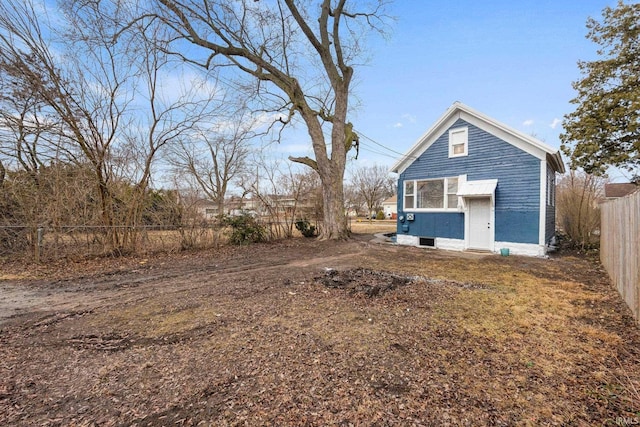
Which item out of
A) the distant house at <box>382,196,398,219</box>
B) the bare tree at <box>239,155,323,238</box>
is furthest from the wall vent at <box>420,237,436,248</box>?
the distant house at <box>382,196,398,219</box>

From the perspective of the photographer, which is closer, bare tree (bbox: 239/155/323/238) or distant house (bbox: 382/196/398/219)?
bare tree (bbox: 239/155/323/238)

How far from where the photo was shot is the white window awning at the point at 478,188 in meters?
9.62

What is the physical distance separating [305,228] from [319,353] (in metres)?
11.1

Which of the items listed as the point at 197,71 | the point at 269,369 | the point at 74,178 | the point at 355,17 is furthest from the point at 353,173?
the point at 269,369

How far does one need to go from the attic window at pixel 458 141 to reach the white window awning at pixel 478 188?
1192 millimetres

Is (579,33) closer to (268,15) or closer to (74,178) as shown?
(268,15)

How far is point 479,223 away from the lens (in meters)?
10.3

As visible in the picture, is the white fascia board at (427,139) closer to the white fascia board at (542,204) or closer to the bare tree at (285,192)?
the white fascia board at (542,204)

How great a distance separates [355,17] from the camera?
42.3 feet

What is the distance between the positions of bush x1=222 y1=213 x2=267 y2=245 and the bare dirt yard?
5619 millimetres

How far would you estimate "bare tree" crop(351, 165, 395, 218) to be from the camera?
4774cm

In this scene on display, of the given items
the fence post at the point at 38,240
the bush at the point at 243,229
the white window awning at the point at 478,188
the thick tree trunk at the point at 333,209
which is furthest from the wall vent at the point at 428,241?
the fence post at the point at 38,240

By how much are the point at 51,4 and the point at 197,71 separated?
4.03m

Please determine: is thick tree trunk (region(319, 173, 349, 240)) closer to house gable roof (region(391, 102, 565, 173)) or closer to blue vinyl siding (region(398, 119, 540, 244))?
house gable roof (region(391, 102, 565, 173))
